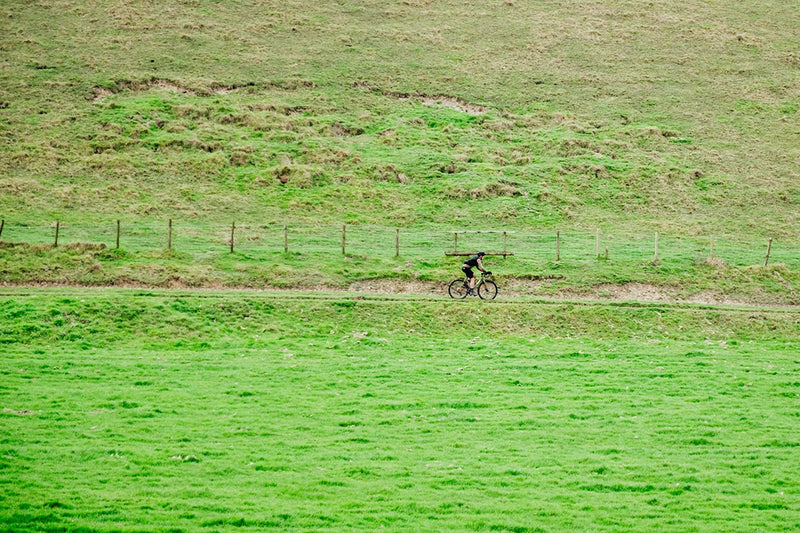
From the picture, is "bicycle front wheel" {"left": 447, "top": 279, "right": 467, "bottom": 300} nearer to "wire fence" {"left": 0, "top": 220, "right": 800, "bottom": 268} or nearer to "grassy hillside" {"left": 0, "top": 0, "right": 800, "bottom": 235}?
"wire fence" {"left": 0, "top": 220, "right": 800, "bottom": 268}

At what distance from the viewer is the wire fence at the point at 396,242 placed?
158 feet

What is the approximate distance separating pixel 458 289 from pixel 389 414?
54.0 ft

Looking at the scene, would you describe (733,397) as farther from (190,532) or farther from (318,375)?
(190,532)

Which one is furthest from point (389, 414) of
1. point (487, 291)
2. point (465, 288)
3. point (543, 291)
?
point (543, 291)

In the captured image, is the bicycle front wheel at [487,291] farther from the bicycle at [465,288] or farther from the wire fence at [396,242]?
the wire fence at [396,242]

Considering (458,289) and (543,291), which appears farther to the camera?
(543,291)

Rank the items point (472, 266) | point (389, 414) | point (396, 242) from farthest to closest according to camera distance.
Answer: point (396, 242), point (472, 266), point (389, 414)

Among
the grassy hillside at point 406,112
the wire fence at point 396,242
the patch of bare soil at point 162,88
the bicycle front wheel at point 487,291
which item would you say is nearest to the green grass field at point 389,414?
the bicycle front wheel at point 487,291

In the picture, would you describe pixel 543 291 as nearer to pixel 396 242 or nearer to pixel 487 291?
pixel 487 291

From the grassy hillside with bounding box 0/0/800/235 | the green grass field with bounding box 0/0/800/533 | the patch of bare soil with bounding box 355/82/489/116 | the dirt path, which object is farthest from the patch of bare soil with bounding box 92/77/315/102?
the dirt path

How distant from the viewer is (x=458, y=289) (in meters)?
41.5

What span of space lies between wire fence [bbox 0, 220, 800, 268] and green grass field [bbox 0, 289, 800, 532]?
349 inches

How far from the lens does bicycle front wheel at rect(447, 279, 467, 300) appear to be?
135 feet

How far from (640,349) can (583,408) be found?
9.18 meters
